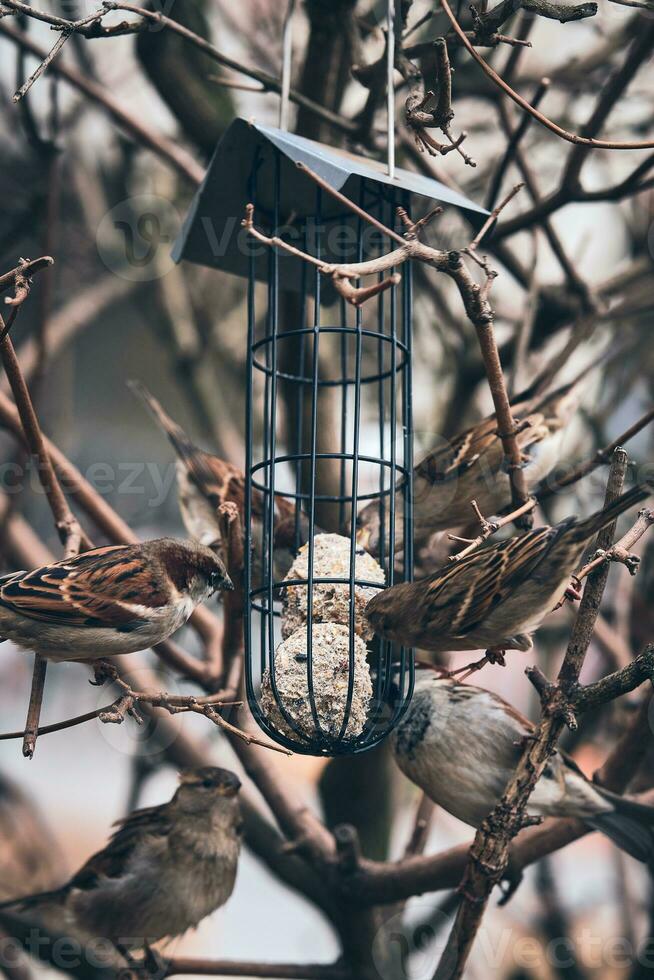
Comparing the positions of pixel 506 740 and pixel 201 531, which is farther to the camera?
pixel 201 531

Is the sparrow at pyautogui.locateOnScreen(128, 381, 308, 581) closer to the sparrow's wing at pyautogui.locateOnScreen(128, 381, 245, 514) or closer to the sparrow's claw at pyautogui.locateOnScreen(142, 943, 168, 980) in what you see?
the sparrow's wing at pyautogui.locateOnScreen(128, 381, 245, 514)

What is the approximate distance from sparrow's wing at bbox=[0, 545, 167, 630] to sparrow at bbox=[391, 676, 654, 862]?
113 cm

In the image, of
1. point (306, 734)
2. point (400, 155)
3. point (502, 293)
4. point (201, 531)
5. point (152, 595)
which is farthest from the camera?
point (502, 293)

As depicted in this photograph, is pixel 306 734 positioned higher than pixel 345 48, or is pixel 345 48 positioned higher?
pixel 345 48

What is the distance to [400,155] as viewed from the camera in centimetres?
502

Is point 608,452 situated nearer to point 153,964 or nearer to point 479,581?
point 479,581

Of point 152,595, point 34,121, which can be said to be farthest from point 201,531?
point 34,121

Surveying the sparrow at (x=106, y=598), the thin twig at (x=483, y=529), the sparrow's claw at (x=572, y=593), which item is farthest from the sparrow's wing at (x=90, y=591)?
the sparrow's claw at (x=572, y=593)

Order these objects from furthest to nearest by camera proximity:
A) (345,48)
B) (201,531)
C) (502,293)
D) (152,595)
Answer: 1. (502,293)
2. (201,531)
3. (345,48)
4. (152,595)

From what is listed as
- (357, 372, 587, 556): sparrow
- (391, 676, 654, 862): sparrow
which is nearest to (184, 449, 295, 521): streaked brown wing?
(357, 372, 587, 556): sparrow

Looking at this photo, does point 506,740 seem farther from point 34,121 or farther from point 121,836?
point 34,121

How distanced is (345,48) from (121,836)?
3252 mm

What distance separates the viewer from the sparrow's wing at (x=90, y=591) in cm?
321

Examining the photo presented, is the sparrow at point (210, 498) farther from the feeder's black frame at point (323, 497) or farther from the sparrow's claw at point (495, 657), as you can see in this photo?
the sparrow's claw at point (495, 657)
